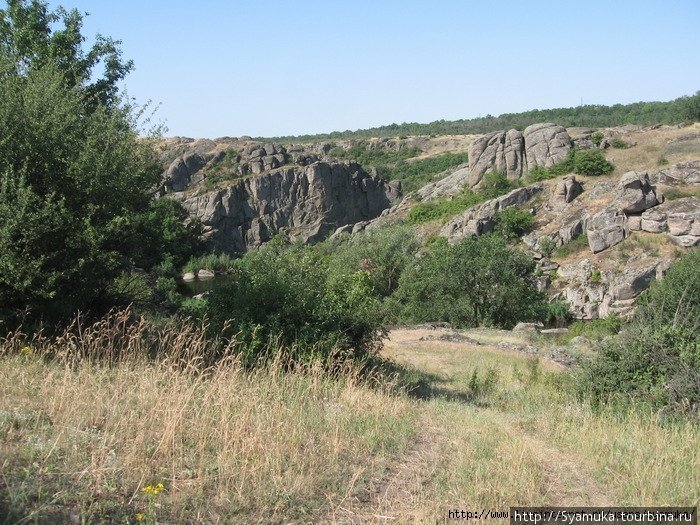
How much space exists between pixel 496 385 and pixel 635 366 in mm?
3980

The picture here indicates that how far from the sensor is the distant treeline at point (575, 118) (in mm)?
84194

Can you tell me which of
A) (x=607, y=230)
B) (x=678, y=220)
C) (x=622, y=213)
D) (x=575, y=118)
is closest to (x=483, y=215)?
(x=607, y=230)

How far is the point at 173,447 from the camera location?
184 inches

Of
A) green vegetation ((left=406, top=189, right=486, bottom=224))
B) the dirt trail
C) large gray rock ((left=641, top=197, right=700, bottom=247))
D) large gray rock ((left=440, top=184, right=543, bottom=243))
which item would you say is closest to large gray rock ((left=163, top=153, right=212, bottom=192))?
green vegetation ((left=406, top=189, right=486, bottom=224))

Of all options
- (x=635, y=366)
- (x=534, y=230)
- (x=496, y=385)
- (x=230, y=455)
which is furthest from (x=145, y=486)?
(x=534, y=230)

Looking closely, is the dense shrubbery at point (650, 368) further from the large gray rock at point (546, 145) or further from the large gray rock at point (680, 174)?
the large gray rock at point (546, 145)

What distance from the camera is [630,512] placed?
443 centimetres

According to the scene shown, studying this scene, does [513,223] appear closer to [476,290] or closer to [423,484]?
[476,290]

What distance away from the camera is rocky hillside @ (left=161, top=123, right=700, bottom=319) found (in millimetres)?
47094

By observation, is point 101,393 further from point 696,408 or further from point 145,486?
point 696,408

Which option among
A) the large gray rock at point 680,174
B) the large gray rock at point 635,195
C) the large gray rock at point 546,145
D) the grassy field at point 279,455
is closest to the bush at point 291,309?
the grassy field at point 279,455

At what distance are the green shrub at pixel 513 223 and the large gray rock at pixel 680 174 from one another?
1175 cm

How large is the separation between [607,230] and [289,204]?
63849mm

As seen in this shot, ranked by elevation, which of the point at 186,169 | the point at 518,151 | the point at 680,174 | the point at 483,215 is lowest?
the point at 483,215
